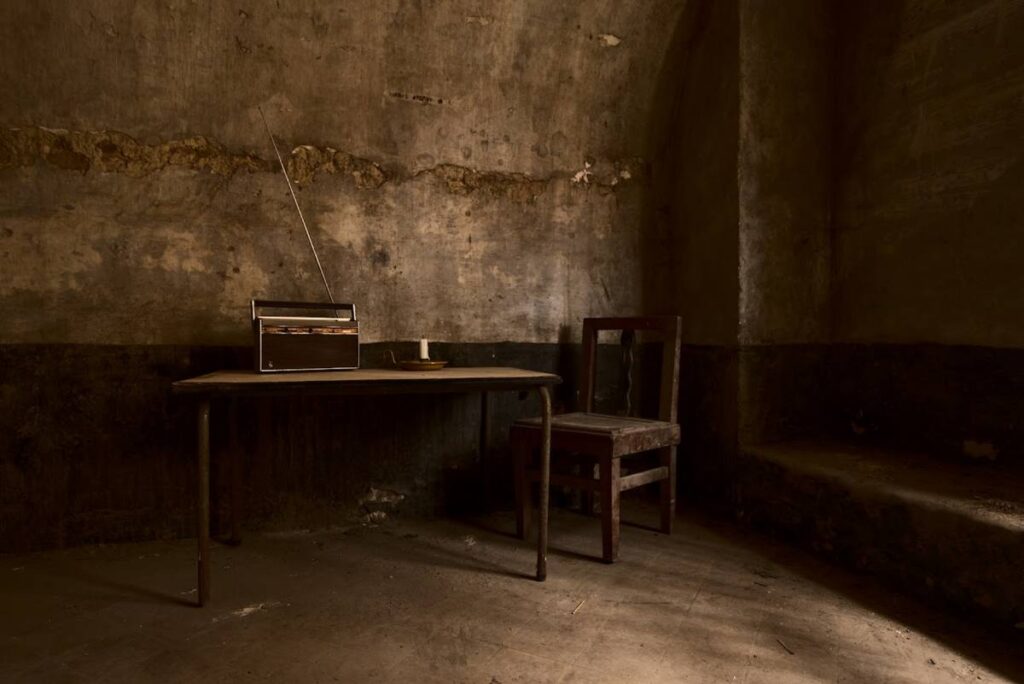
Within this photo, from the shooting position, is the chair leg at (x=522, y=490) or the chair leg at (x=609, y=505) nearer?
the chair leg at (x=609, y=505)

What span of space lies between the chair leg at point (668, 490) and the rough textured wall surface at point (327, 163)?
92cm

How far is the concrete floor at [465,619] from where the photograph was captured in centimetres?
188

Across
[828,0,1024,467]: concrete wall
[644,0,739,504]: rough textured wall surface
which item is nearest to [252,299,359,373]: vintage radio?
[644,0,739,504]: rough textured wall surface

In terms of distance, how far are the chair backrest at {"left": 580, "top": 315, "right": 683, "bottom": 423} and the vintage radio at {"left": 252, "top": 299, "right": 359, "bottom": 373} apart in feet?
4.26

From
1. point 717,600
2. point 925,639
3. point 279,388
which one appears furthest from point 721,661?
point 279,388

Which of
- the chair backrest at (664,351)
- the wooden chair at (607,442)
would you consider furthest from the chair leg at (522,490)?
the chair backrest at (664,351)

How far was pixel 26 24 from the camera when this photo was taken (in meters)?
2.68

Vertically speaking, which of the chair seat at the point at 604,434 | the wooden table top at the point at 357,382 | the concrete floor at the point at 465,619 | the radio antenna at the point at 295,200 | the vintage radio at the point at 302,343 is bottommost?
the concrete floor at the point at 465,619

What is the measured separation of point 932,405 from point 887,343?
372 millimetres

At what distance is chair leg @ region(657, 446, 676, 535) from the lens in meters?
3.09

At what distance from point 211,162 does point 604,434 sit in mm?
2195

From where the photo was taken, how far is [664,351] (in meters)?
3.26

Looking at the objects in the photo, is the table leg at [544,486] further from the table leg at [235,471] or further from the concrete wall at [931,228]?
the concrete wall at [931,228]

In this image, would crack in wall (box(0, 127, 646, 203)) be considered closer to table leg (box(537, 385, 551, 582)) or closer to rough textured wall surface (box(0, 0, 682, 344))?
rough textured wall surface (box(0, 0, 682, 344))
